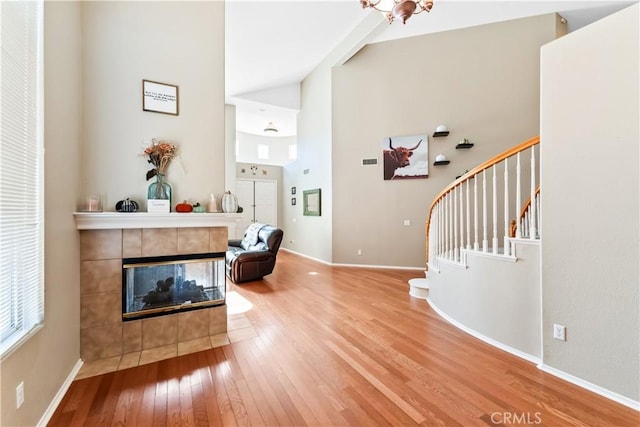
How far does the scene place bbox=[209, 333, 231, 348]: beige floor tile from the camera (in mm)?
2377

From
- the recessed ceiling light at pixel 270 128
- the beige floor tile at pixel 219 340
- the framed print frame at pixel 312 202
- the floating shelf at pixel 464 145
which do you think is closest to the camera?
the beige floor tile at pixel 219 340

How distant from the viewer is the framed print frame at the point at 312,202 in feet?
20.8

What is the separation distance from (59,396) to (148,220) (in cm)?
125

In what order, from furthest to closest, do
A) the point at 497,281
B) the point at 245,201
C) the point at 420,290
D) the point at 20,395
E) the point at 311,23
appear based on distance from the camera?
the point at 245,201, the point at 311,23, the point at 420,290, the point at 497,281, the point at 20,395

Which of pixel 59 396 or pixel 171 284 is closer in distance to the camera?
pixel 59 396

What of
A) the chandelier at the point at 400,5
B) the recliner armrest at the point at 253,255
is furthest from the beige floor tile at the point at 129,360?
the chandelier at the point at 400,5

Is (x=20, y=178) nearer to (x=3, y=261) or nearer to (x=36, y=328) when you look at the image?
(x=3, y=261)

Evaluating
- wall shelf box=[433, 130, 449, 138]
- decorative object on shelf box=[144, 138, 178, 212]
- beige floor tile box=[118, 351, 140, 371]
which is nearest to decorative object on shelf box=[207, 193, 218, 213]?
decorative object on shelf box=[144, 138, 178, 212]

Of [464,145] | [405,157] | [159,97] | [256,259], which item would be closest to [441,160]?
[464,145]

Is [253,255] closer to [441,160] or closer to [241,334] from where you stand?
[241,334]

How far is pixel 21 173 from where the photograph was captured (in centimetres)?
132

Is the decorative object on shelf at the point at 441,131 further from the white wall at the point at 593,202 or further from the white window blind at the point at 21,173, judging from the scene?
the white window blind at the point at 21,173

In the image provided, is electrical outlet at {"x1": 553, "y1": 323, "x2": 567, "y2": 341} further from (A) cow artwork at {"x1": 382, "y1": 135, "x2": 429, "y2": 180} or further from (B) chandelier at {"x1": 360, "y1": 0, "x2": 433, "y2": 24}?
(A) cow artwork at {"x1": 382, "y1": 135, "x2": 429, "y2": 180}

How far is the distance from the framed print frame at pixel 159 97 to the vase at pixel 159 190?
60cm
